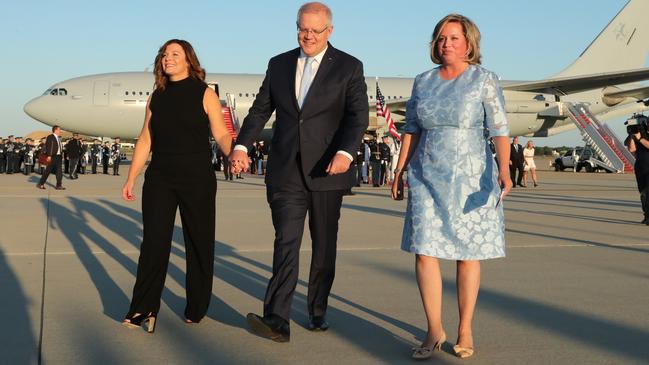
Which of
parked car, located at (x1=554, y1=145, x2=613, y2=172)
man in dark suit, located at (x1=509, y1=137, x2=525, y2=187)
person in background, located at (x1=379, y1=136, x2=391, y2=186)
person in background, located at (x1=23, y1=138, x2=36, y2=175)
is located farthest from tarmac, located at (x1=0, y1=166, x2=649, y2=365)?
parked car, located at (x1=554, y1=145, x2=613, y2=172)

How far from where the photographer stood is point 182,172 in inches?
191

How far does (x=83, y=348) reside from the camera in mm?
4070

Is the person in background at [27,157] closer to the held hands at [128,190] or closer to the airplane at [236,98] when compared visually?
the airplane at [236,98]

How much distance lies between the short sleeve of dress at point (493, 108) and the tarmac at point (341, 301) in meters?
1.12

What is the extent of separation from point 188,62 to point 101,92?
32138 mm

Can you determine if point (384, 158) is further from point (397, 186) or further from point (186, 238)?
point (397, 186)

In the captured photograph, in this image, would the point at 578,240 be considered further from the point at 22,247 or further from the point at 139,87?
the point at 139,87

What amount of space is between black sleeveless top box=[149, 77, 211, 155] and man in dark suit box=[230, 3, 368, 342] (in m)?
0.37

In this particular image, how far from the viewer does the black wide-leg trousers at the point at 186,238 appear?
4.77m

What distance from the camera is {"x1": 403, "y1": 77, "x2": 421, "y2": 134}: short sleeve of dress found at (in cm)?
423

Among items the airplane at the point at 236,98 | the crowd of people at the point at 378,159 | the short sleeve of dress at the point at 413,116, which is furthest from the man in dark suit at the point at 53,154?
the short sleeve of dress at the point at 413,116

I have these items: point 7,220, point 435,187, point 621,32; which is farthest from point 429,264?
point 621,32

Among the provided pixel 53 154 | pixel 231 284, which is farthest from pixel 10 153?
pixel 231 284

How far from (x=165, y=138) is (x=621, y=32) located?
44.3m
